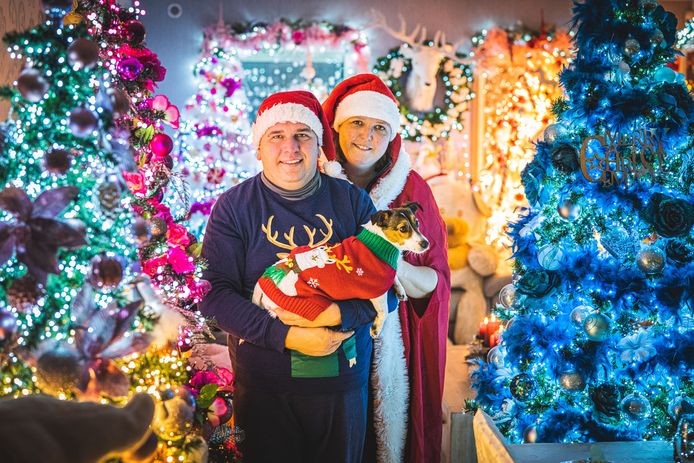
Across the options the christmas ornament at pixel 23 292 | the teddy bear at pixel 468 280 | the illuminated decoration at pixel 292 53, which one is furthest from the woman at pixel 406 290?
the illuminated decoration at pixel 292 53

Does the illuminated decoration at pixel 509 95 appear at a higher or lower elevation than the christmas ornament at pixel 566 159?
higher

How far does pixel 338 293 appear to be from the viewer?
1.87 m

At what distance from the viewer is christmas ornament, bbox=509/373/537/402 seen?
222 centimetres

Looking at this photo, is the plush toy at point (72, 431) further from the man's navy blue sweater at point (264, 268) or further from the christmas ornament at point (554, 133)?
the christmas ornament at point (554, 133)

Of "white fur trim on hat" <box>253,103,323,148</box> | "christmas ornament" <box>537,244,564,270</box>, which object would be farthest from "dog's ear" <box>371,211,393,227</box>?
"christmas ornament" <box>537,244,564,270</box>

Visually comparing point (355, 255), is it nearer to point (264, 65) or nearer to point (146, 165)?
point (146, 165)

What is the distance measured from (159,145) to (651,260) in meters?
1.57

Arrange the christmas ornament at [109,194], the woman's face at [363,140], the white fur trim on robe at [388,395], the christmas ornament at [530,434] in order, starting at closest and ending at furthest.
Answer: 1. the christmas ornament at [109,194]
2. the christmas ornament at [530,434]
3. the white fur trim on robe at [388,395]
4. the woman's face at [363,140]

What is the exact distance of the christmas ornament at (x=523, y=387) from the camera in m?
2.22

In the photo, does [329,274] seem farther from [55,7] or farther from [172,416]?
[55,7]

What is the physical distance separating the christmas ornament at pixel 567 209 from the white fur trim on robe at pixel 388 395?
70 cm

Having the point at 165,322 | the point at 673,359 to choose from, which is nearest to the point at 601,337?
the point at 673,359

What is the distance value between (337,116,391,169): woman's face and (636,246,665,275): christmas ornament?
3.32ft

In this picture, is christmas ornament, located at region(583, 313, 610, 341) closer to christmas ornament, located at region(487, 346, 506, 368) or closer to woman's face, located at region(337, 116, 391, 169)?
christmas ornament, located at region(487, 346, 506, 368)
